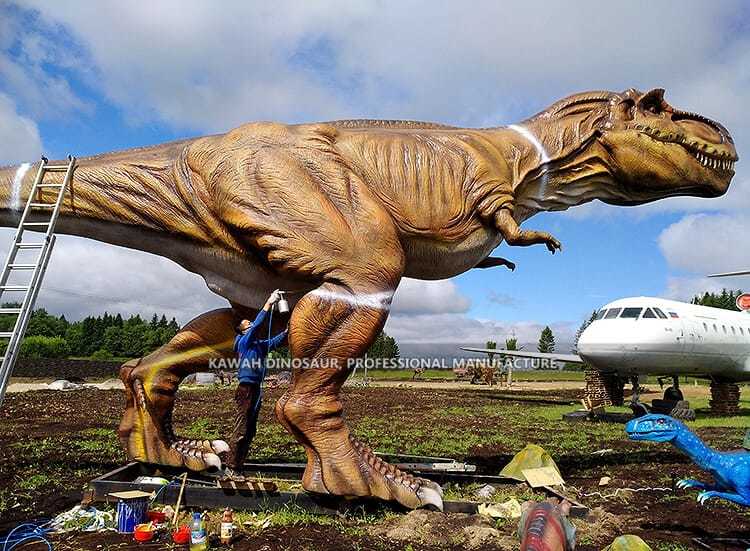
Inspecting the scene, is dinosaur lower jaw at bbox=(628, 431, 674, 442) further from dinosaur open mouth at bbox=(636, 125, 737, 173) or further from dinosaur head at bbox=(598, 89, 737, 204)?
dinosaur open mouth at bbox=(636, 125, 737, 173)

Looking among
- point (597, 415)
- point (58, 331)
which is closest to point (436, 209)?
point (597, 415)

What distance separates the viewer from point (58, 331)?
4494cm

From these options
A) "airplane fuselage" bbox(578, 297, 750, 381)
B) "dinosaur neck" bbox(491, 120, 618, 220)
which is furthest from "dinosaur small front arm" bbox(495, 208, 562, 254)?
"airplane fuselage" bbox(578, 297, 750, 381)

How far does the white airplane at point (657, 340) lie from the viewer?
12711 mm

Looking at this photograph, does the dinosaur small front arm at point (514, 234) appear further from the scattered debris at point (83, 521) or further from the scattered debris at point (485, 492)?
the scattered debris at point (83, 521)

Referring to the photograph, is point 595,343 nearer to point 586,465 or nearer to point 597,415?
point 597,415

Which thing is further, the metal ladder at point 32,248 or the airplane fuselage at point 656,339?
the airplane fuselage at point 656,339

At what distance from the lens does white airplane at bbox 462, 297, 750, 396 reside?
41.7 feet

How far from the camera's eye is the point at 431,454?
746cm

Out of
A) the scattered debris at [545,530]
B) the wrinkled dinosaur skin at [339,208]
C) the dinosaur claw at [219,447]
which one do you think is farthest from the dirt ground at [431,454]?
the scattered debris at [545,530]

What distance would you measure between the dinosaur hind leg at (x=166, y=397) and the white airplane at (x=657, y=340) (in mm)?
9909

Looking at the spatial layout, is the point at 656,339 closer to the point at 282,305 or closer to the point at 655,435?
the point at 655,435

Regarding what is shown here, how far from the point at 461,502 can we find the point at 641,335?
9.79 meters

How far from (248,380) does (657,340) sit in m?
10.5
